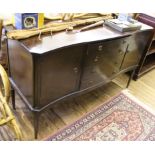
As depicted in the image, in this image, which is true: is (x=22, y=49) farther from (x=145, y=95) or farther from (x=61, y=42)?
(x=145, y=95)

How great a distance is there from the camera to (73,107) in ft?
6.06

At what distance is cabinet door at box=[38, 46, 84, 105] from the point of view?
1211 mm

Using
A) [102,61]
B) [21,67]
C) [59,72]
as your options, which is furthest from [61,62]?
[102,61]

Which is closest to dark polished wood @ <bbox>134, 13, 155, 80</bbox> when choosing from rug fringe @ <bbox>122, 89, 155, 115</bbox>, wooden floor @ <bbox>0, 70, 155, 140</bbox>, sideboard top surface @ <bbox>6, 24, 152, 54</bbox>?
wooden floor @ <bbox>0, 70, 155, 140</bbox>

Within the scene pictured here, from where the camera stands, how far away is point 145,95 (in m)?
2.17

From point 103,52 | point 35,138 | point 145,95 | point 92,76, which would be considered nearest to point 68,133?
point 35,138

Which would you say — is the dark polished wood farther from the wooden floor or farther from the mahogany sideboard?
the mahogany sideboard

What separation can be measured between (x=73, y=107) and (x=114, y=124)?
0.41 m

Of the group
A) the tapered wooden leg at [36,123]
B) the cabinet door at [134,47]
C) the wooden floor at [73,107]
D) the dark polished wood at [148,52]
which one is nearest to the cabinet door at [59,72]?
the tapered wooden leg at [36,123]

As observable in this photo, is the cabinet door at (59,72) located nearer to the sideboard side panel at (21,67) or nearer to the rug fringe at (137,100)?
the sideboard side panel at (21,67)

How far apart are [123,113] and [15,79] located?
1048mm

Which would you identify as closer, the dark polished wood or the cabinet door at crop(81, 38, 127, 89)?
the cabinet door at crop(81, 38, 127, 89)

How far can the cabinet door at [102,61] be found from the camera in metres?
1.46

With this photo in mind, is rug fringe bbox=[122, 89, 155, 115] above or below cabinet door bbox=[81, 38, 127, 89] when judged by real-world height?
below
